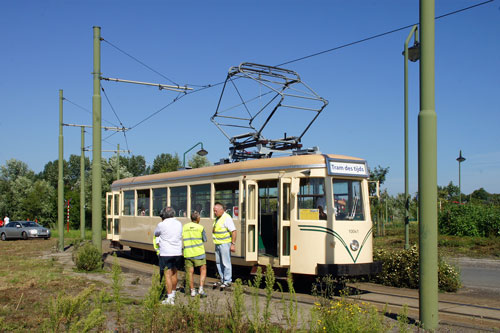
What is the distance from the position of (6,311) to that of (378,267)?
7.09 metres

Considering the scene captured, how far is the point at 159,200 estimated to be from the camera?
16.9 m

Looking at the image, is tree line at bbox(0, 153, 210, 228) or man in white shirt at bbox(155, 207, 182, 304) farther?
tree line at bbox(0, 153, 210, 228)

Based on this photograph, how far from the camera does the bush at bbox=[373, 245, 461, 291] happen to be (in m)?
11.7

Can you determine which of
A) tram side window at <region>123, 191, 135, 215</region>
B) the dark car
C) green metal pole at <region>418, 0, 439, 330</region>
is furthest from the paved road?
the dark car

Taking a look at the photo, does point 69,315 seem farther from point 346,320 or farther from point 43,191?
point 43,191

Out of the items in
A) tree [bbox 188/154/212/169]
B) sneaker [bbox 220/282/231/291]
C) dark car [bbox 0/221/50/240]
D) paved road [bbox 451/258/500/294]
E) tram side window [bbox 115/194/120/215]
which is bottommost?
dark car [bbox 0/221/50/240]

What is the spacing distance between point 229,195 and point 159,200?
171 inches

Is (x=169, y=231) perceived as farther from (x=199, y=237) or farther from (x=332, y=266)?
(x=332, y=266)

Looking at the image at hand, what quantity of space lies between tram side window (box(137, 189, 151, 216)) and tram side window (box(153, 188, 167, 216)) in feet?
1.94

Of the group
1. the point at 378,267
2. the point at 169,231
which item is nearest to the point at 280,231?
the point at 378,267

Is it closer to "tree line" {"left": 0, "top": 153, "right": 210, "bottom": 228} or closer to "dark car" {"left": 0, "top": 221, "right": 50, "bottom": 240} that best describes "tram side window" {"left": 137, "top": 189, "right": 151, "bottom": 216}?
"dark car" {"left": 0, "top": 221, "right": 50, "bottom": 240}

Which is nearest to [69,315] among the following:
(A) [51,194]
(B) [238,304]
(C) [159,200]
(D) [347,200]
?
(B) [238,304]

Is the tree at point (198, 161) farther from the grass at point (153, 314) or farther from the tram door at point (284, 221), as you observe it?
the grass at point (153, 314)

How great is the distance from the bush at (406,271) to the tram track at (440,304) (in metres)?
0.25
